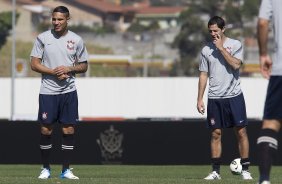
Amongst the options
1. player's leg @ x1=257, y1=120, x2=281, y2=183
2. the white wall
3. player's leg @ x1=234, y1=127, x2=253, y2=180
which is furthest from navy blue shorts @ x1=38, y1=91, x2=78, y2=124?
the white wall

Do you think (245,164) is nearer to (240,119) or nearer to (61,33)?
(240,119)

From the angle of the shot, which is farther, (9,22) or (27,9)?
(27,9)

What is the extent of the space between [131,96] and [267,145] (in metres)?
42.1

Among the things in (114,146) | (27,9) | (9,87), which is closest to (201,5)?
(27,9)

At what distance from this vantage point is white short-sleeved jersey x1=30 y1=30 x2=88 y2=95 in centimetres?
1498

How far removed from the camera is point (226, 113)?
1563 centimetres

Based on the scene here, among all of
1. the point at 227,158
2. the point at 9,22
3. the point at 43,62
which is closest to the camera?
the point at 43,62

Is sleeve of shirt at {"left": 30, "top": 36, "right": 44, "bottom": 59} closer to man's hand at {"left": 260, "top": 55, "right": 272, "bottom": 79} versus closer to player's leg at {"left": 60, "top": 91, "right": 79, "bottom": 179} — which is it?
player's leg at {"left": 60, "top": 91, "right": 79, "bottom": 179}

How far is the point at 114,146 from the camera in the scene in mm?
24469

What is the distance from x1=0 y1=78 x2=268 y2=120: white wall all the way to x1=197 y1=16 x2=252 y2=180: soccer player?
34.3 metres

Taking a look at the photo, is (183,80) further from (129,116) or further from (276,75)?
(276,75)

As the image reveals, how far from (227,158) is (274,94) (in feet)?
45.5

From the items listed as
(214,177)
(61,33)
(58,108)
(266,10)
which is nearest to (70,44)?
(61,33)

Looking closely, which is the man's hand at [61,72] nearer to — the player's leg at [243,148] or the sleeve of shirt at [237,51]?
the sleeve of shirt at [237,51]
